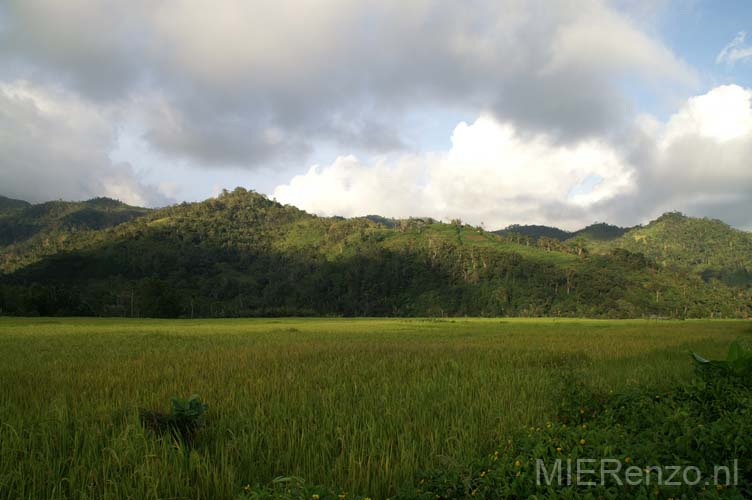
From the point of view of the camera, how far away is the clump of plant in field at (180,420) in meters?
4.66

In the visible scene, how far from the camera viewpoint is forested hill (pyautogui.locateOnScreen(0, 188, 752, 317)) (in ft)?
361

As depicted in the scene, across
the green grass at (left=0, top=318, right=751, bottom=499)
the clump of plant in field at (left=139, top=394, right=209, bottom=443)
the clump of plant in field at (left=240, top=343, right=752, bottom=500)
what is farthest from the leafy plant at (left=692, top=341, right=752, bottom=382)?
the clump of plant in field at (left=139, top=394, right=209, bottom=443)

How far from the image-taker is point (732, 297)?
11700 centimetres

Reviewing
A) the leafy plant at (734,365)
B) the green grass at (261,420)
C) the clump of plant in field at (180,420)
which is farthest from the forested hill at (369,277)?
the leafy plant at (734,365)

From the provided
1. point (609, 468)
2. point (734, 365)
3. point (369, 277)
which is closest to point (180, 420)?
point (609, 468)

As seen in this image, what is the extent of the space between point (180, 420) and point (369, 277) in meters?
134

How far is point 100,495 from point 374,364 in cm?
746

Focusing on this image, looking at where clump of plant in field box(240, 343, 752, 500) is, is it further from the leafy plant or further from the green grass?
the leafy plant

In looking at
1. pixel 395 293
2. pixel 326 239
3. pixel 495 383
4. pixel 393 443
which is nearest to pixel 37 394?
pixel 393 443

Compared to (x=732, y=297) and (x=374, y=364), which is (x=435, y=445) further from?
(x=732, y=297)

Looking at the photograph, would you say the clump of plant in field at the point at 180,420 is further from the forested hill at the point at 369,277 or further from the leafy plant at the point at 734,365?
the forested hill at the point at 369,277

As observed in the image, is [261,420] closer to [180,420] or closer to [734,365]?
[180,420]

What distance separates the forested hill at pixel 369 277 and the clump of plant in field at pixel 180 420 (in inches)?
3311

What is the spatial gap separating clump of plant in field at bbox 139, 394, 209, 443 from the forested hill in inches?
3311
